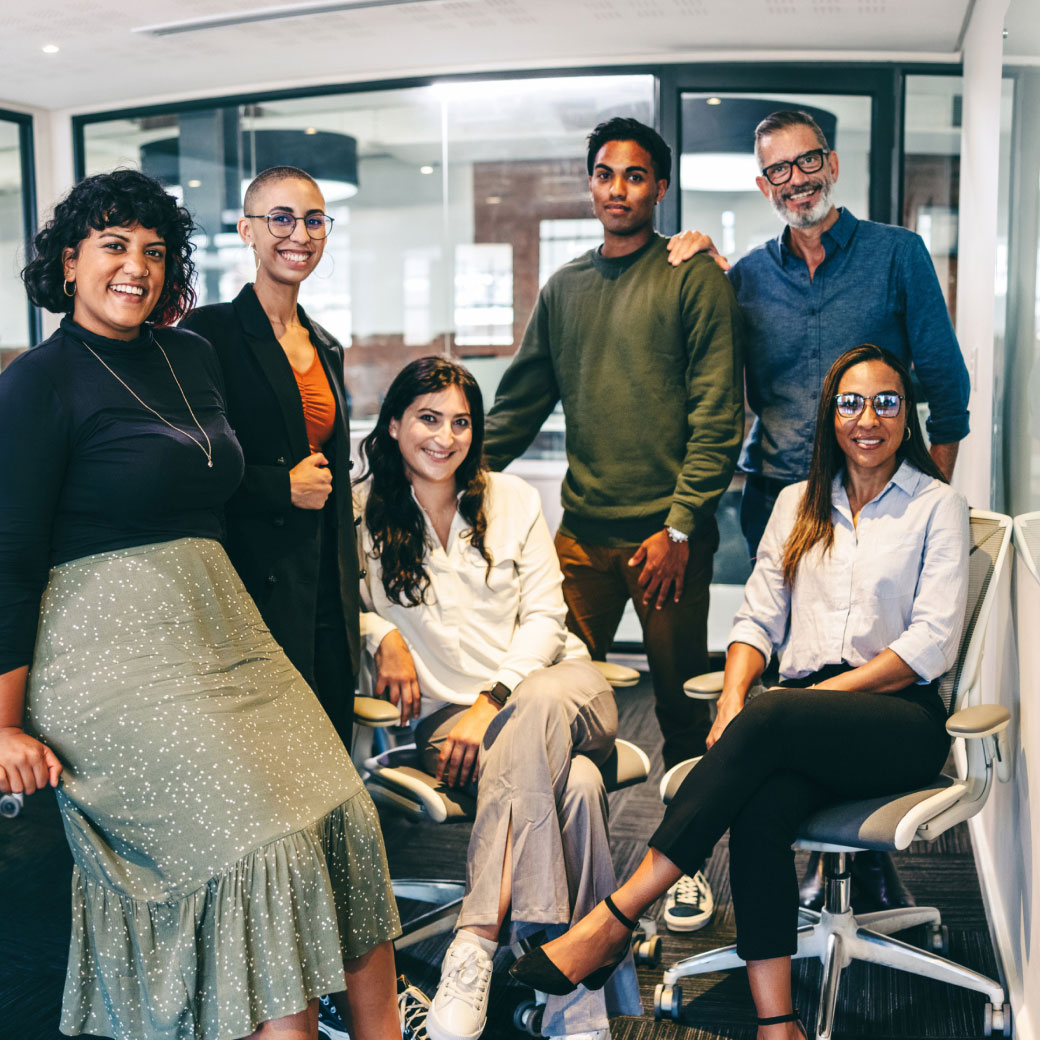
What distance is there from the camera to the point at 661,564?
2621mm

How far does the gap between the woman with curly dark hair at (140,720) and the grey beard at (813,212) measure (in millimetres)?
1530

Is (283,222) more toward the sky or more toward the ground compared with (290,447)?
more toward the sky

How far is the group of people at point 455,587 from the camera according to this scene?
67.3 inches

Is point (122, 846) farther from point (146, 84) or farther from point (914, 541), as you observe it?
point (146, 84)

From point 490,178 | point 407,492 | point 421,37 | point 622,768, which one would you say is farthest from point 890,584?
point 490,178

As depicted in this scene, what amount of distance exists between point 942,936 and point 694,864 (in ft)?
2.64

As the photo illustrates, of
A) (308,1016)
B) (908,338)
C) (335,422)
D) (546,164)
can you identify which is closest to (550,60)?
(546,164)

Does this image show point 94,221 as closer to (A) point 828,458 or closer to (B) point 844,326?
(A) point 828,458

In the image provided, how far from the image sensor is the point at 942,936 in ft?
8.09

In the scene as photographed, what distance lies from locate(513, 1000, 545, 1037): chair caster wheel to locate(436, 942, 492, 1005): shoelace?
21cm

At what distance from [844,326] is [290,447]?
1339 mm

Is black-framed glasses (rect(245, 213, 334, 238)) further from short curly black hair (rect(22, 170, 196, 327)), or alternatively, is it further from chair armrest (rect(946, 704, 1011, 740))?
chair armrest (rect(946, 704, 1011, 740))

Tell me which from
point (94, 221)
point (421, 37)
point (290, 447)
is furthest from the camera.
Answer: point (421, 37)

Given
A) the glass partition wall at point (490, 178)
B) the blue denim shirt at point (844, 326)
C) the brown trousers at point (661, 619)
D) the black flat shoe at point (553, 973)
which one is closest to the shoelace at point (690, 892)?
the brown trousers at point (661, 619)
